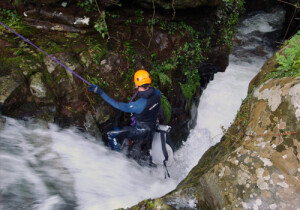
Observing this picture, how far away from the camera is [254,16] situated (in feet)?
49.3

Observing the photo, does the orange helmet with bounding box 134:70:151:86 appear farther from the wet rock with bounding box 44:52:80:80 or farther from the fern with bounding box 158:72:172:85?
the wet rock with bounding box 44:52:80:80

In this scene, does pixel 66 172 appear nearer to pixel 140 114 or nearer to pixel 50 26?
pixel 140 114

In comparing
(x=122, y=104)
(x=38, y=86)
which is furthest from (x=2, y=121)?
(x=122, y=104)

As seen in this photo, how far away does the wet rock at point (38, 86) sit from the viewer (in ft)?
15.3

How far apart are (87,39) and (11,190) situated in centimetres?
397

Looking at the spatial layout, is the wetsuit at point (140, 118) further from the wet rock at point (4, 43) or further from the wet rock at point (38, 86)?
the wet rock at point (4, 43)

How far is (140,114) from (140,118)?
17 cm

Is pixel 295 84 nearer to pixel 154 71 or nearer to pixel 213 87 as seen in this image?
pixel 154 71

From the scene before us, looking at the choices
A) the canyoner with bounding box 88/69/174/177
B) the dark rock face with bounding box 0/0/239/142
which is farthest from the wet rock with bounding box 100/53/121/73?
the canyoner with bounding box 88/69/174/177

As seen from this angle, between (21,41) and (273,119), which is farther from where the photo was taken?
(21,41)

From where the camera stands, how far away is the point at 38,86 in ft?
15.4

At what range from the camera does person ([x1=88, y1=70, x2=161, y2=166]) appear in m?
4.55

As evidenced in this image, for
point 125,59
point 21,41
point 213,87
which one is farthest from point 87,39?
point 213,87

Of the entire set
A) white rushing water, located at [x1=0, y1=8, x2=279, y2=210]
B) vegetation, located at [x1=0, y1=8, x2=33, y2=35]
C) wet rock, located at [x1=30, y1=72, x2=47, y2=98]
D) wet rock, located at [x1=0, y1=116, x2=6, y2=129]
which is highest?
vegetation, located at [x1=0, y1=8, x2=33, y2=35]
